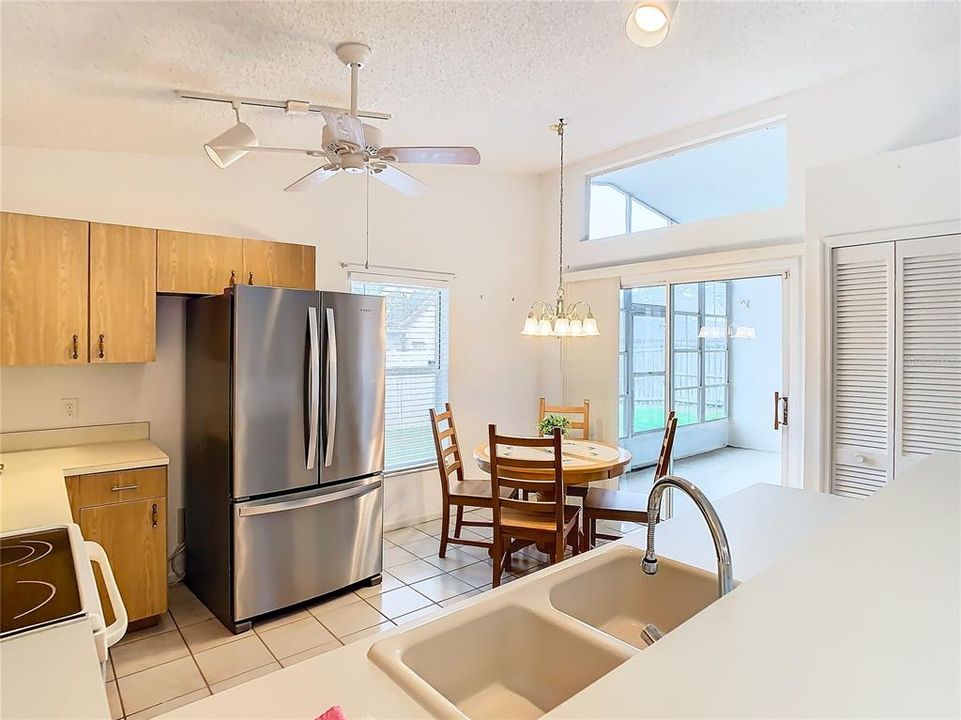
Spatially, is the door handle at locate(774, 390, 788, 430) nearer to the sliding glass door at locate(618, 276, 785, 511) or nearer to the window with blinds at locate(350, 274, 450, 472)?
the sliding glass door at locate(618, 276, 785, 511)

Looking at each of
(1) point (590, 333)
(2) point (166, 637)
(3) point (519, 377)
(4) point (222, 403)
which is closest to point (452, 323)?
(3) point (519, 377)

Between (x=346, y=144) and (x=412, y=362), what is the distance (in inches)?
92.4

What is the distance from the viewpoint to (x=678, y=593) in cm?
152

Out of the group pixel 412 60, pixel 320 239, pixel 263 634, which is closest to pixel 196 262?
pixel 320 239

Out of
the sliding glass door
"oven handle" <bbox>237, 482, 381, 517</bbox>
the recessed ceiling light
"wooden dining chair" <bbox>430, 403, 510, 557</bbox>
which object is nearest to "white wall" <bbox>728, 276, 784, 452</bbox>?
the sliding glass door

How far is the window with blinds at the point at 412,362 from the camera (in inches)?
169

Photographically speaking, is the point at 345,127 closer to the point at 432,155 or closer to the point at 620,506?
the point at 432,155

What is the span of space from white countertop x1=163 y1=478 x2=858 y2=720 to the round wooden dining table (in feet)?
4.37

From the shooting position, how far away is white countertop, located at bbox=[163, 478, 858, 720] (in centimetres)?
89

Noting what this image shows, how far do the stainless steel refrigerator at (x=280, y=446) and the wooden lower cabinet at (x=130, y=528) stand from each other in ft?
0.85

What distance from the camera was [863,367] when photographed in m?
2.85

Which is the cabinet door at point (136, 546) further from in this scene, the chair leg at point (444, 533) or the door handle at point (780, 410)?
the door handle at point (780, 410)

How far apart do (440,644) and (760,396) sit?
326 centimetres

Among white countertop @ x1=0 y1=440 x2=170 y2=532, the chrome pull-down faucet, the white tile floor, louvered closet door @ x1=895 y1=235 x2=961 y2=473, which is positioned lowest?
the white tile floor
